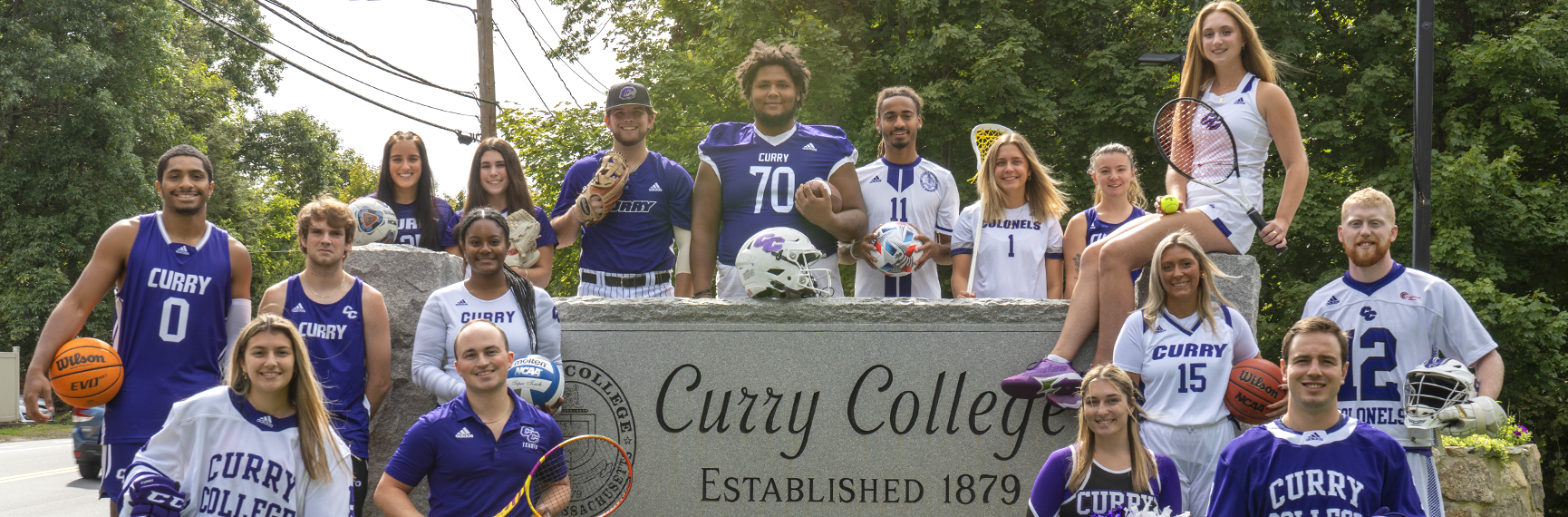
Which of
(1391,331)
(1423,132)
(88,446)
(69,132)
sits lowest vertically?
(88,446)

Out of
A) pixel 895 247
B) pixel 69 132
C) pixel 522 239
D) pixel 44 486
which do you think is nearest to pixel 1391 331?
pixel 895 247

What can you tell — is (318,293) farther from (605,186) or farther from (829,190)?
(829,190)

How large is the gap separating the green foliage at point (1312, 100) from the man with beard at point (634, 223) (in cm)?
854

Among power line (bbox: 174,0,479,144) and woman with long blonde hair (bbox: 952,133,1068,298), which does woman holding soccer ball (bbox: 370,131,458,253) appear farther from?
power line (bbox: 174,0,479,144)

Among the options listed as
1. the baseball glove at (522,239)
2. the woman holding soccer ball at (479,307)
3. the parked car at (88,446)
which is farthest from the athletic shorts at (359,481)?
the parked car at (88,446)

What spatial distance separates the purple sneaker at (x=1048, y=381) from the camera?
441 centimetres

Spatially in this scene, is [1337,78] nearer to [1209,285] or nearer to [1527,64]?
[1527,64]

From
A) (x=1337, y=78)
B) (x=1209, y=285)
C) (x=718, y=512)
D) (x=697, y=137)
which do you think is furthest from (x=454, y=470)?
(x=1337, y=78)

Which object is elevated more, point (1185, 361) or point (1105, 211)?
point (1105, 211)

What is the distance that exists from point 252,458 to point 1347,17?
639 inches

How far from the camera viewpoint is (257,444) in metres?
3.29

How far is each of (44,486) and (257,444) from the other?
11446mm

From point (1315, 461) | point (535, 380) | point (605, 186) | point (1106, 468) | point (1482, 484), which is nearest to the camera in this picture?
point (1315, 461)

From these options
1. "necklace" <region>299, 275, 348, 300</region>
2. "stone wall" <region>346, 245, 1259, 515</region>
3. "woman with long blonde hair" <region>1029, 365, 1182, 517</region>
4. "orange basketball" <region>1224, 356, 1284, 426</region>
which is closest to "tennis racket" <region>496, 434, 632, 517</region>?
"stone wall" <region>346, 245, 1259, 515</region>
